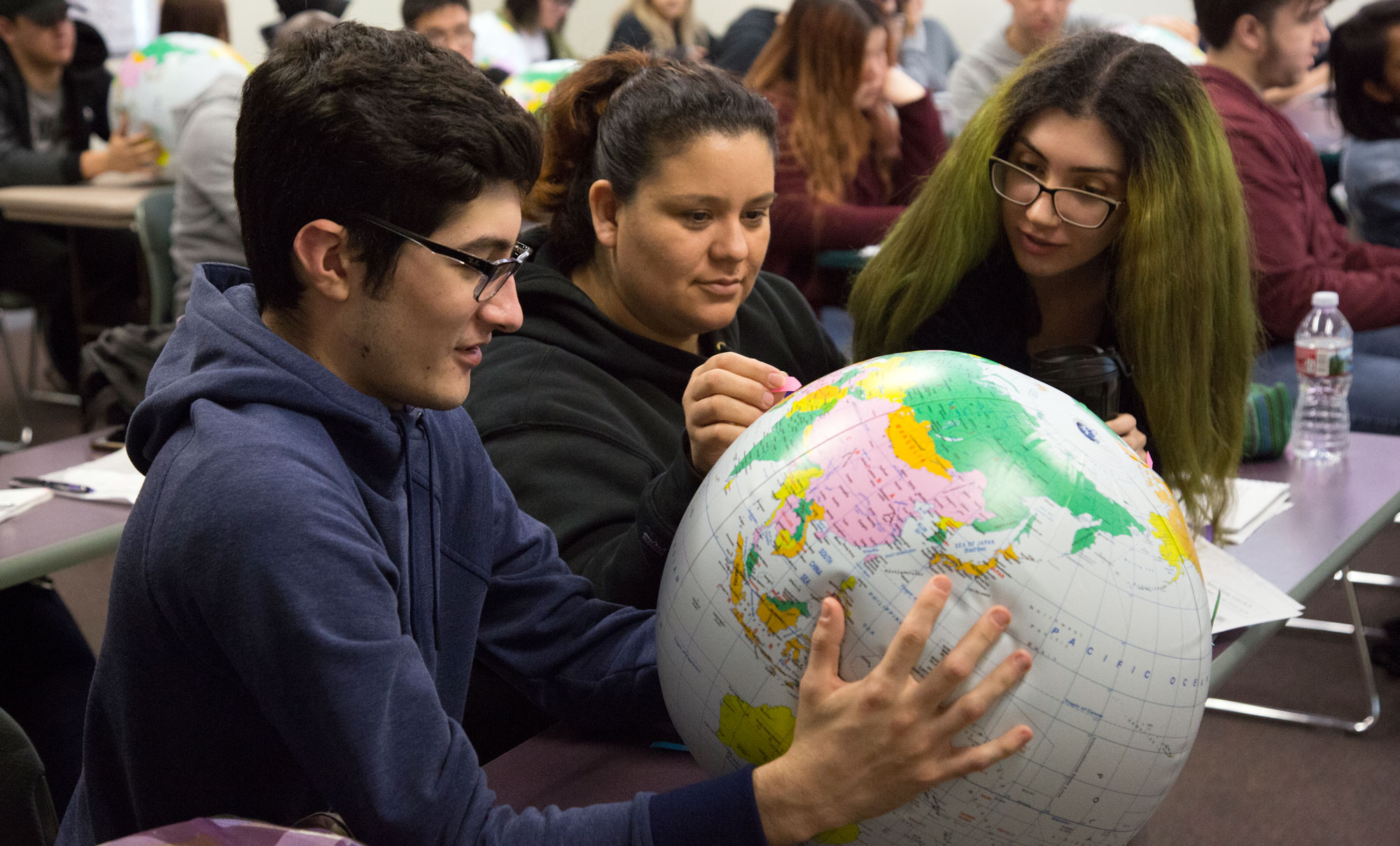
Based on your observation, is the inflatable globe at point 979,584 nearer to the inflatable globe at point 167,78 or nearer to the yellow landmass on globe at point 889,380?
the yellow landmass on globe at point 889,380

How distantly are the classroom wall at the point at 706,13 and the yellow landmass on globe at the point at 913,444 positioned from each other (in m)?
6.66

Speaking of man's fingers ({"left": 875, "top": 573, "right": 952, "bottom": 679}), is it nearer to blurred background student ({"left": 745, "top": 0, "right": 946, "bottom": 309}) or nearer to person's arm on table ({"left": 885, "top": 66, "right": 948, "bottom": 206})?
blurred background student ({"left": 745, "top": 0, "right": 946, "bottom": 309})

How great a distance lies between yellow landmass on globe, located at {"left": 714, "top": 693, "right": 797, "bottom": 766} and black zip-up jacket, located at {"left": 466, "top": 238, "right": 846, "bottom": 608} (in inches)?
13.4

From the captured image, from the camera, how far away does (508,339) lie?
173cm

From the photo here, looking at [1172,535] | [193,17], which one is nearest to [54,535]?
[1172,535]

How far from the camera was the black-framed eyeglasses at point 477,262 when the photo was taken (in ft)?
3.27

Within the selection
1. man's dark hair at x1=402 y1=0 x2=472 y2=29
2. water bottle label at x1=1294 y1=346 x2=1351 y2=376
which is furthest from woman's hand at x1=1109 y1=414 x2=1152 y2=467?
man's dark hair at x1=402 y1=0 x2=472 y2=29

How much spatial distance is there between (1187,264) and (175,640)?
4.59ft

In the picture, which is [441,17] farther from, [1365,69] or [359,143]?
[359,143]

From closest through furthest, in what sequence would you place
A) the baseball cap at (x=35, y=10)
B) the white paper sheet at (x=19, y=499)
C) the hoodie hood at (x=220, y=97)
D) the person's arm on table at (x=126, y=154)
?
the white paper sheet at (x=19, y=499) → the hoodie hood at (x=220, y=97) → the person's arm on table at (x=126, y=154) → the baseball cap at (x=35, y=10)

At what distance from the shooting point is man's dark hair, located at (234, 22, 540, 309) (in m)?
0.97

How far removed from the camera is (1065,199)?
1.77m

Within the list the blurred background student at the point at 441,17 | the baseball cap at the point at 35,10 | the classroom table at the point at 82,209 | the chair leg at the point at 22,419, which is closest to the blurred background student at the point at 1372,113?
the blurred background student at the point at 441,17

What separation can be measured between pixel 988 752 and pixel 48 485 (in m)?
1.79
